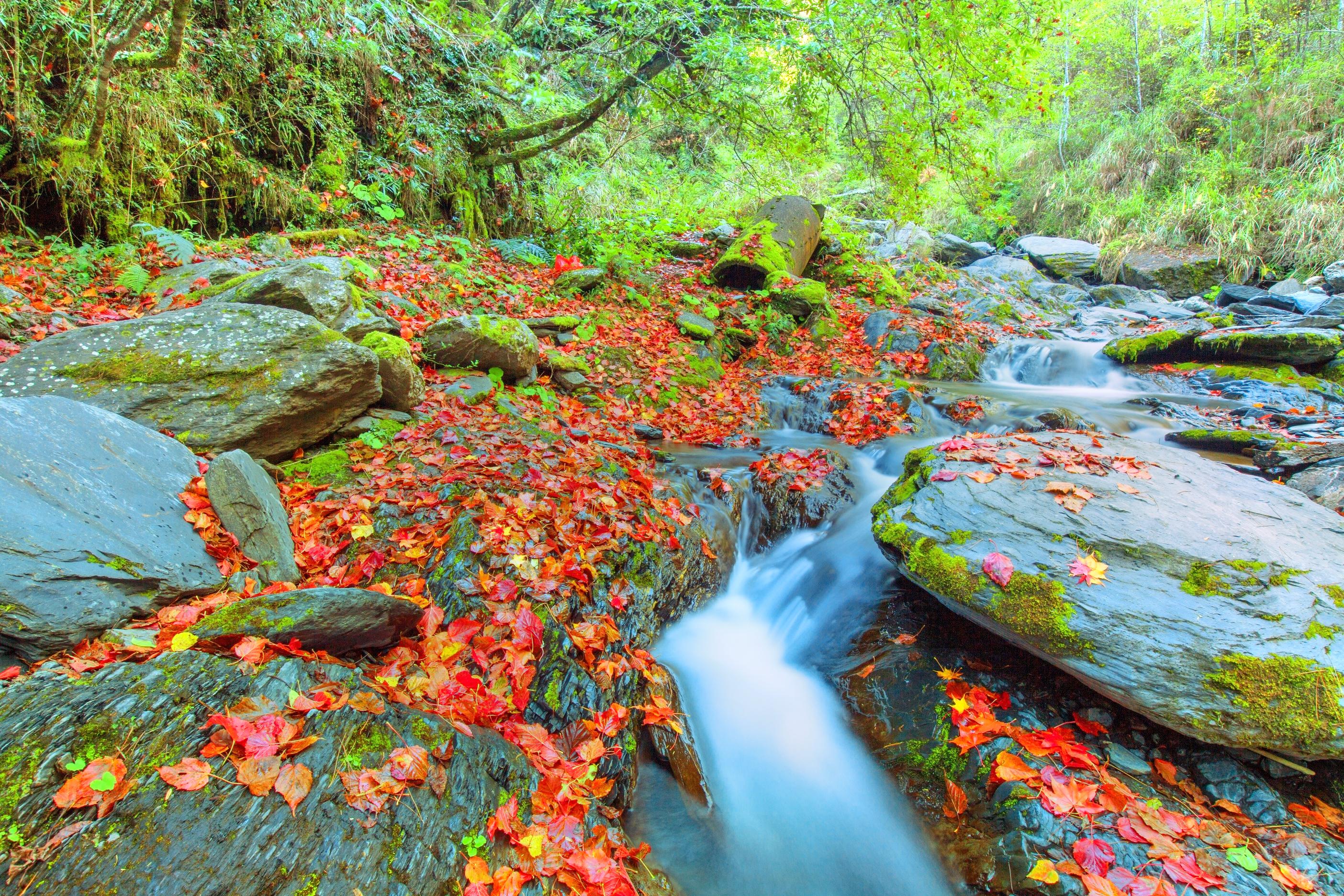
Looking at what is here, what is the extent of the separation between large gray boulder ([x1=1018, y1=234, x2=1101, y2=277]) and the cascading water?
1485cm

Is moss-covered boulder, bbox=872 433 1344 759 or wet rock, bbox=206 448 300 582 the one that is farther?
wet rock, bbox=206 448 300 582

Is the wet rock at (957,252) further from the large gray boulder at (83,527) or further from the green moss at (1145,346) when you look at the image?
the large gray boulder at (83,527)

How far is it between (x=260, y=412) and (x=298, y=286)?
1.56 meters

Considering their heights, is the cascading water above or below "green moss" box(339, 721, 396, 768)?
below

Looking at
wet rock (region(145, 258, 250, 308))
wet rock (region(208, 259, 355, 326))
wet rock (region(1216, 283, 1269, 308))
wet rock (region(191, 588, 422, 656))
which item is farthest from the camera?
wet rock (region(1216, 283, 1269, 308))

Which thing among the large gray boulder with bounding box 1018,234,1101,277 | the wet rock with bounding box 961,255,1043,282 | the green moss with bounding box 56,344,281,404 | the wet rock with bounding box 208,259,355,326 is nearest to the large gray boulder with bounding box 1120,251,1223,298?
the large gray boulder with bounding box 1018,234,1101,277

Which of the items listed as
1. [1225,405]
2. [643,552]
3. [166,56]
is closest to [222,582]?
[643,552]

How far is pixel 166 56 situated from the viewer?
192 inches

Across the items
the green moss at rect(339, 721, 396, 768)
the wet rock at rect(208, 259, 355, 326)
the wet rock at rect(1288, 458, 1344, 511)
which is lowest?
the wet rock at rect(1288, 458, 1344, 511)

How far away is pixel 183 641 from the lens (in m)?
2.10

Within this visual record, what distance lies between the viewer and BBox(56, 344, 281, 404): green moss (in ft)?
10.9

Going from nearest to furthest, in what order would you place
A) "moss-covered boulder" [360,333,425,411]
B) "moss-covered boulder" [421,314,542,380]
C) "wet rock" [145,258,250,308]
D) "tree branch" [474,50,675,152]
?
"moss-covered boulder" [360,333,425,411] → "wet rock" [145,258,250,308] → "moss-covered boulder" [421,314,542,380] → "tree branch" [474,50,675,152]

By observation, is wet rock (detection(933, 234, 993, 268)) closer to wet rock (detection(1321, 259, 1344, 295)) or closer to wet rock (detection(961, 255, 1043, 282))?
wet rock (detection(961, 255, 1043, 282))

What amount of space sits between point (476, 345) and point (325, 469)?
2104mm
